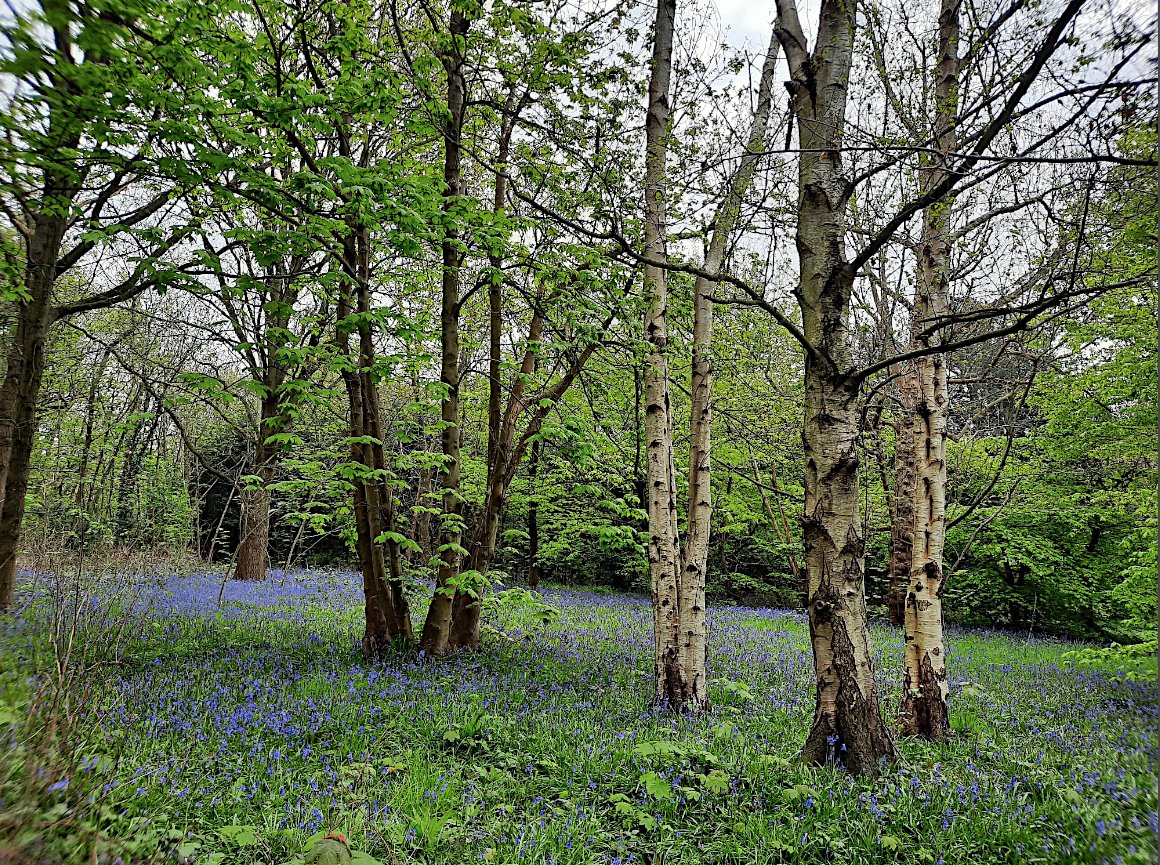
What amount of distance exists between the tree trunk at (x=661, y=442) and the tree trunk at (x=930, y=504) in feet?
7.40

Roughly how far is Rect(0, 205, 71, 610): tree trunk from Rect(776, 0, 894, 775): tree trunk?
6701 mm

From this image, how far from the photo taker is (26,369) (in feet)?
19.4

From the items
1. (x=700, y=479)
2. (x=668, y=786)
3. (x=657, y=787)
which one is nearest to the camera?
(x=657, y=787)

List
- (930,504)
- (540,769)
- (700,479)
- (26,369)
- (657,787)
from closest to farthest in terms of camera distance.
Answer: (657,787) → (540,769) → (930,504) → (26,369) → (700,479)

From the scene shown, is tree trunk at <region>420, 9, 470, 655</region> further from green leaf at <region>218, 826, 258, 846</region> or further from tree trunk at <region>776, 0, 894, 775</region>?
tree trunk at <region>776, 0, 894, 775</region>

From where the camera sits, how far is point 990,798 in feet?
11.6

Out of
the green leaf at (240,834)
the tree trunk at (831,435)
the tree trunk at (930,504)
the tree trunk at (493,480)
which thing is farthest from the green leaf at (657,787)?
the tree trunk at (493,480)

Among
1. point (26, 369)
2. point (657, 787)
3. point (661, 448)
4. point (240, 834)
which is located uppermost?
point (26, 369)

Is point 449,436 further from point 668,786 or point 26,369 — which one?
point 668,786

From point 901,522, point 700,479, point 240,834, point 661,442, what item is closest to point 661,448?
point 661,442

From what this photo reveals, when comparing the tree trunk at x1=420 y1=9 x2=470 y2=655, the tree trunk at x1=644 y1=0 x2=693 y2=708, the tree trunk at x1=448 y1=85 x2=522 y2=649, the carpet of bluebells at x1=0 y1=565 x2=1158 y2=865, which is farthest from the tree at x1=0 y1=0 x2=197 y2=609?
the tree trunk at x1=644 y1=0 x2=693 y2=708

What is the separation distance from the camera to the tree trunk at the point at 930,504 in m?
5.23

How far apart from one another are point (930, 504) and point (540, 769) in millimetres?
4162

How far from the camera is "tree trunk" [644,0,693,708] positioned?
6.51m
